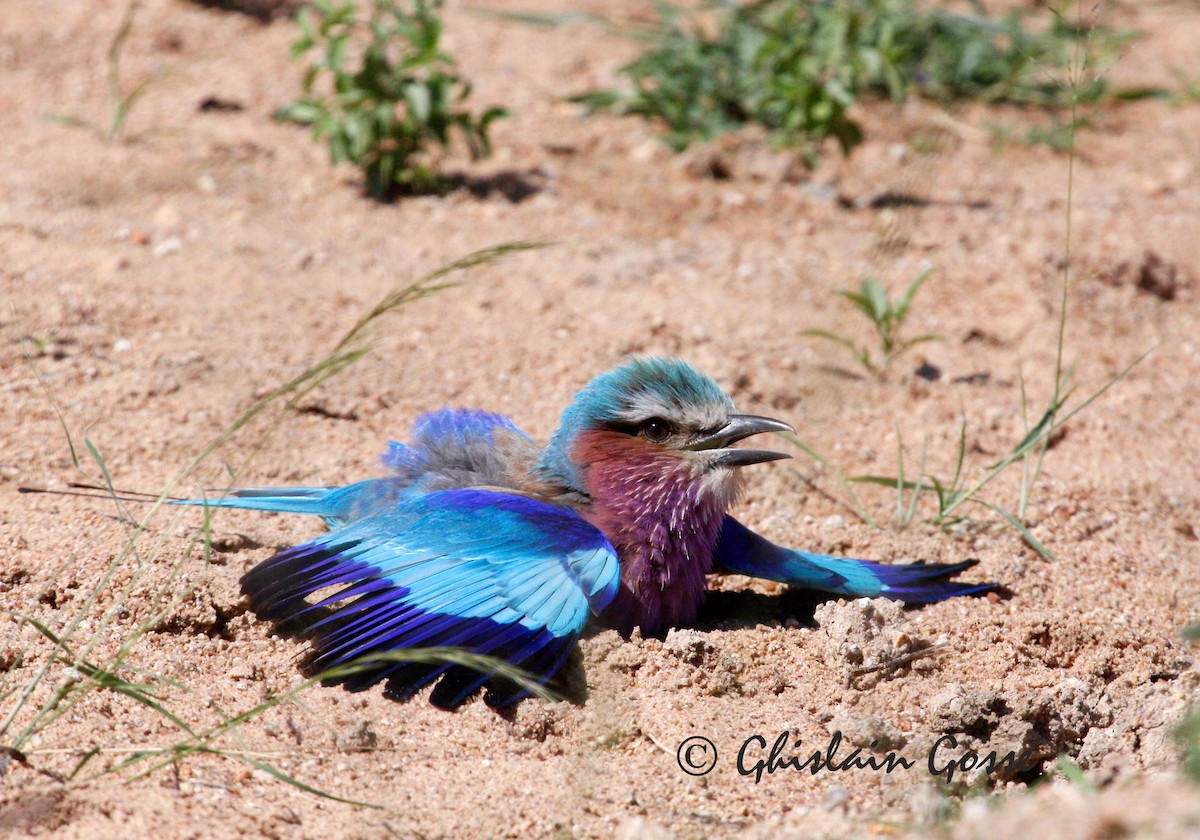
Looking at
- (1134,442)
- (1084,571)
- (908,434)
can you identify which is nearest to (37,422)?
(908,434)

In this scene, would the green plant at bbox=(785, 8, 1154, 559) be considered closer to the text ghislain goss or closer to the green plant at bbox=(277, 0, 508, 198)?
the text ghislain goss

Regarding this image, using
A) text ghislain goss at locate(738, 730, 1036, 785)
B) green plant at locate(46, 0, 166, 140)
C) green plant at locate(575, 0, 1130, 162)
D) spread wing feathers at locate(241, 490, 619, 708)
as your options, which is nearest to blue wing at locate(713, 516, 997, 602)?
spread wing feathers at locate(241, 490, 619, 708)

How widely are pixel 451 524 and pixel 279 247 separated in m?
2.44

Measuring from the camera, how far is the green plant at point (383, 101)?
17.8 ft

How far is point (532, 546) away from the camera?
11.2 ft

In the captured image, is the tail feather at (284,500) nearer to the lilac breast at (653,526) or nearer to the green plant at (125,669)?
the green plant at (125,669)

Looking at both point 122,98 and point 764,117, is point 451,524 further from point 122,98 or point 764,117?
point 122,98

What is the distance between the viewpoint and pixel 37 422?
14.1 ft

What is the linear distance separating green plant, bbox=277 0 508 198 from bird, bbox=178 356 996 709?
2.01m

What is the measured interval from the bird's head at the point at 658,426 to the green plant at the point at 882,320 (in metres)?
1.03

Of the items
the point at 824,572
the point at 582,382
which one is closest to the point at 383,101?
the point at 582,382

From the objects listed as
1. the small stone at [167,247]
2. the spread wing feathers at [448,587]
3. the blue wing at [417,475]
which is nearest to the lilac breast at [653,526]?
the spread wing feathers at [448,587]

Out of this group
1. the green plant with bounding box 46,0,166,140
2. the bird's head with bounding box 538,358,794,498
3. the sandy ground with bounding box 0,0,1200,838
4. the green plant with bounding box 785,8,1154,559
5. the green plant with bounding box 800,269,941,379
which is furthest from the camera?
the green plant with bounding box 46,0,166,140

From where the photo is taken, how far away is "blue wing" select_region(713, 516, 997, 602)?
12.1 feet
